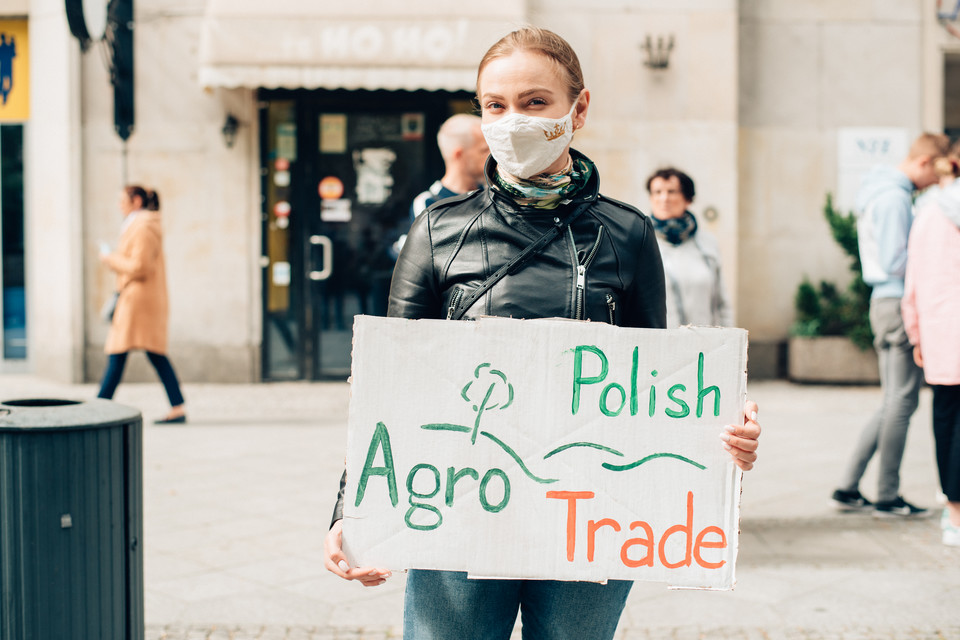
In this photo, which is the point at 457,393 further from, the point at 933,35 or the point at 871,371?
the point at 933,35

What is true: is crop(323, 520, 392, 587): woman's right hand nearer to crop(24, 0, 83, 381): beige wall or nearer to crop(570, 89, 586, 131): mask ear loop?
crop(570, 89, 586, 131): mask ear loop

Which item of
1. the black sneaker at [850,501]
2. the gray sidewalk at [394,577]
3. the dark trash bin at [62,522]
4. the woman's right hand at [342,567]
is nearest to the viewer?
the woman's right hand at [342,567]

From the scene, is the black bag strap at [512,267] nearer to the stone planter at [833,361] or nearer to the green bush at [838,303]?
the green bush at [838,303]

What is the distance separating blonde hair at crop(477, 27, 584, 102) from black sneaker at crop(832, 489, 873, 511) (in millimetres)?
4419

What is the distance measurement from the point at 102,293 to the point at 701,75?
6337 mm

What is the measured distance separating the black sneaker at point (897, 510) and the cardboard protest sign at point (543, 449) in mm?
4153

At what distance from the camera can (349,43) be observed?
10.3 meters

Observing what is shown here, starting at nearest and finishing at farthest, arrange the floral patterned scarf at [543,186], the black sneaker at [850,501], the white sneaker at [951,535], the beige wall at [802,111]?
the floral patterned scarf at [543,186] → the white sneaker at [951,535] → the black sneaker at [850,501] → the beige wall at [802,111]

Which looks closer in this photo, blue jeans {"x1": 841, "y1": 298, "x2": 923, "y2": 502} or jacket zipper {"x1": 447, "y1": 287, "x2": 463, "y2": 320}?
jacket zipper {"x1": 447, "y1": 287, "x2": 463, "y2": 320}

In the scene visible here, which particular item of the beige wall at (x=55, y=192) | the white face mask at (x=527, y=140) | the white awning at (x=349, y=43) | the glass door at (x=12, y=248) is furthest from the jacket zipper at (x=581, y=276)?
the glass door at (x=12, y=248)

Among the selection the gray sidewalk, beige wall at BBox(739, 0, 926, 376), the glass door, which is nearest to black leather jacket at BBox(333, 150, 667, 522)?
the gray sidewalk

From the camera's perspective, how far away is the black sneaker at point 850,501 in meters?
5.94

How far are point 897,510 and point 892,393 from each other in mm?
629

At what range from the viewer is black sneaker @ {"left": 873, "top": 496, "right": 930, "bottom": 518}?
229 inches
